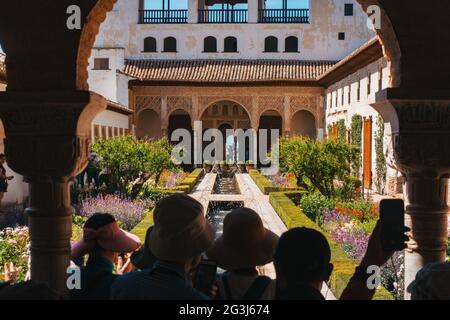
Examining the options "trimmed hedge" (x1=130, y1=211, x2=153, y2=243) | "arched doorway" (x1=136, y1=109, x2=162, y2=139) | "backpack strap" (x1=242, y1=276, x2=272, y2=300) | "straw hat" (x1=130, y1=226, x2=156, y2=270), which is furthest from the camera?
"arched doorway" (x1=136, y1=109, x2=162, y2=139)

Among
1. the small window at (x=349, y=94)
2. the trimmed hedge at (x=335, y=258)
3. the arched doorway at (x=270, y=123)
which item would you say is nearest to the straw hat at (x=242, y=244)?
the trimmed hedge at (x=335, y=258)

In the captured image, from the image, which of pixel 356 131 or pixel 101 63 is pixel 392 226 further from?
pixel 101 63

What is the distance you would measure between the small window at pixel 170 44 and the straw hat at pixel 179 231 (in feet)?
109

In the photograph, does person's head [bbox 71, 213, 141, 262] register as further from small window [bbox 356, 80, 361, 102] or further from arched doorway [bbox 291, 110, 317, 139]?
arched doorway [bbox 291, 110, 317, 139]

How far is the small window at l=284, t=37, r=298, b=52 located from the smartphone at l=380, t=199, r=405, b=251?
3282 centimetres

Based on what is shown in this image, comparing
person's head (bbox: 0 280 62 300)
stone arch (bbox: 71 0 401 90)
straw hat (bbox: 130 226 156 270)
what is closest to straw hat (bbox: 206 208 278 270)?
straw hat (bbox: 130 226 156 270)

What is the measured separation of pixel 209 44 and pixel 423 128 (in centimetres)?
3219

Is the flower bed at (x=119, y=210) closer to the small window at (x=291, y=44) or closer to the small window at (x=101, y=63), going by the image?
the small window at (x=101, y=63)

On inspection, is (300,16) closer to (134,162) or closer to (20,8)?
(134,162)

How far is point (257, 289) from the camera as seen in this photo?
2840 millimetres

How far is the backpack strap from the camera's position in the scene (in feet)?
9.20

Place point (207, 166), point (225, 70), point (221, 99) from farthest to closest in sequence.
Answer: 1. point (225, 70)
2. point (221, 99)
3. point (207, 166)

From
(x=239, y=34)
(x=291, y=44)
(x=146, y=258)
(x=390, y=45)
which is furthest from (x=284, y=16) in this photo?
(x=146, y=258)

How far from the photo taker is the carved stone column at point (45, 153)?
410cm
